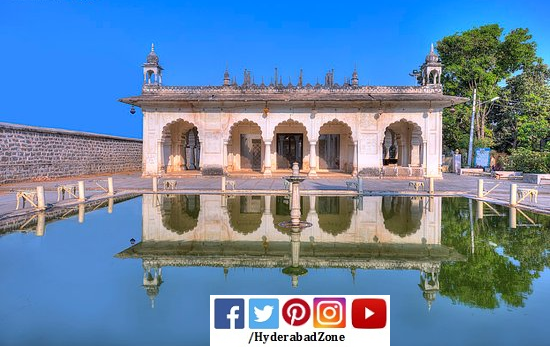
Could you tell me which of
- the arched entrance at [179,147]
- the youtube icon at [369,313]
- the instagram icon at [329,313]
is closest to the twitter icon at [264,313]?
the instagram icon at [329,313]

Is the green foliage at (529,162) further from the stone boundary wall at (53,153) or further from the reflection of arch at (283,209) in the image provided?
the stone boundary wall at (53,153)

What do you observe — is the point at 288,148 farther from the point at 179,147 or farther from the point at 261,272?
the point at 261,272

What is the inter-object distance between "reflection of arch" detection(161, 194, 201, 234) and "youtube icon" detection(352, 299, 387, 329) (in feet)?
15.7

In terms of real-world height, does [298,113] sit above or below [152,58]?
below

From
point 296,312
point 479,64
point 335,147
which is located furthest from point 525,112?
point 296,312

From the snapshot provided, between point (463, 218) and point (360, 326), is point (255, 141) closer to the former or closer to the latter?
point (463, 218)

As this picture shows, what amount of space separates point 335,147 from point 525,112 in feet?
52.7

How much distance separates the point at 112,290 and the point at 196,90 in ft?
60.9

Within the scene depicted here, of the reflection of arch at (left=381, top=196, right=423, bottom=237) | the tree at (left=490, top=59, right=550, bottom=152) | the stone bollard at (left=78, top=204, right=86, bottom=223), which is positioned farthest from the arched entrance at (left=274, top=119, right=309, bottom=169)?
the tree at (left=490, top=59, right=550, bottom=152)

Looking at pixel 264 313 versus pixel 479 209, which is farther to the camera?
pixel 479 209

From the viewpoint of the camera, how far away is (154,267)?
17.9 ft

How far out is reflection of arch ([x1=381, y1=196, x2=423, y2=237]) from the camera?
797 cm

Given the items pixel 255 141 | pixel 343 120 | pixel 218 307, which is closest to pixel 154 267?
pixel 218 307

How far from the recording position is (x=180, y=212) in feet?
33.2
